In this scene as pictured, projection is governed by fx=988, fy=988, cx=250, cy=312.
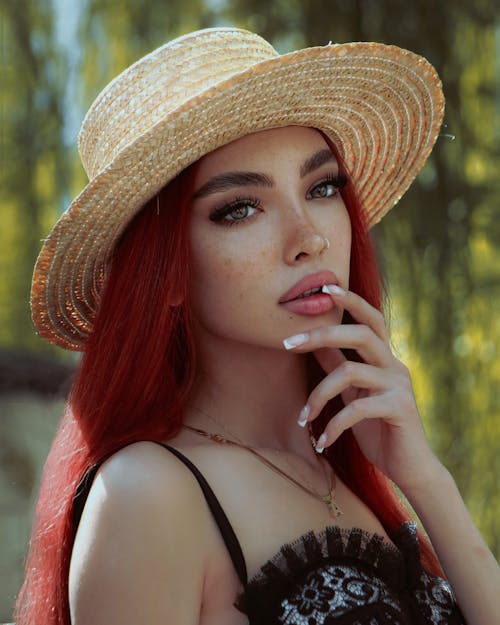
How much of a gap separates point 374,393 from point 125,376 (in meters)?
0.48

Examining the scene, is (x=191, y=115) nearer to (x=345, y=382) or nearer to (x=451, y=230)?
(x=345, y=382)

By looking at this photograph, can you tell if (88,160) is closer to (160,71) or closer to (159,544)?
(160,71)

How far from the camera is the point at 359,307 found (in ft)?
6.24

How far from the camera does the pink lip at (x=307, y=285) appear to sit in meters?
1.81

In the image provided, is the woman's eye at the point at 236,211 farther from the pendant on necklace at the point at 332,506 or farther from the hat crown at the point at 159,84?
the pendant on necklace at the point at 332,506

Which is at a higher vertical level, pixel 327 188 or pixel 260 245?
pixel 327 188

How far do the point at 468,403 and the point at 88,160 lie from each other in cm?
241

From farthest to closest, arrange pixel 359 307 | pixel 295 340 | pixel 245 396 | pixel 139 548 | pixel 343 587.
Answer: pixel 245 396, pixel 359 307, pixel 295 340, pixel 343 587, pixel 139 548

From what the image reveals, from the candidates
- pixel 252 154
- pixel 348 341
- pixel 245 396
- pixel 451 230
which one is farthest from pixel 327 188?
pixel 451 230

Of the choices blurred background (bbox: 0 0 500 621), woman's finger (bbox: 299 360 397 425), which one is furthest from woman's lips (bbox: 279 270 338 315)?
blurred background (bbox: 0 0 500 621)

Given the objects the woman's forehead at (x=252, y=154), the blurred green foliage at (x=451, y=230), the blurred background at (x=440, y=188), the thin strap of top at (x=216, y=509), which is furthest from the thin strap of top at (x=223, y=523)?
the blurred green foliage at (x=451, y=230)

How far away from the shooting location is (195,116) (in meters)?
1.72

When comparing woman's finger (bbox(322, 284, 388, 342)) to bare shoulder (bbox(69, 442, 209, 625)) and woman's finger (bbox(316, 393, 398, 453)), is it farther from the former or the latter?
bare shoulder (bbox(69, 442, 209, 625))

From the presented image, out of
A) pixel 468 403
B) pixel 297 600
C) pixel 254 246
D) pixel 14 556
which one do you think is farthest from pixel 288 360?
pixel 468 403
